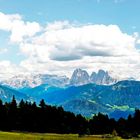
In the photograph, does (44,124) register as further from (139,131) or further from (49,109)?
(139,131)

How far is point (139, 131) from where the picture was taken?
17862 cm

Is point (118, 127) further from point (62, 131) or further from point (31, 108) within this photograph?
point (31, 108)

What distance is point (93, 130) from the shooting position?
186625mm

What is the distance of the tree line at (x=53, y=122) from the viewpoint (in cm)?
16600

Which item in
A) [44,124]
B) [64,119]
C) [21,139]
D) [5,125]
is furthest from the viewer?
[64,119]

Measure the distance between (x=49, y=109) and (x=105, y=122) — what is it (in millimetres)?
29017

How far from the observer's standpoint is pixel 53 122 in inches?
6969

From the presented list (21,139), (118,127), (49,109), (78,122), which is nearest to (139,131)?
(118,127)

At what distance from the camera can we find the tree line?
545 feet

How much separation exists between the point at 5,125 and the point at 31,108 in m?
22.1

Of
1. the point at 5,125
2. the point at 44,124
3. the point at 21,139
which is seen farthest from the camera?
the point at 44,124

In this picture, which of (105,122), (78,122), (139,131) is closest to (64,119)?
(78,122)

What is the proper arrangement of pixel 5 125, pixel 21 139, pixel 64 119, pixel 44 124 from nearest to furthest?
pixel 21 139 < pixel 5 125 < pixel 44 124 < pixel 64 119

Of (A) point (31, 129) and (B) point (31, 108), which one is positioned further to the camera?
(B) point (31, 108)
